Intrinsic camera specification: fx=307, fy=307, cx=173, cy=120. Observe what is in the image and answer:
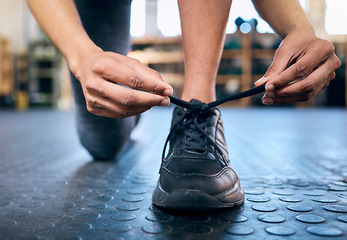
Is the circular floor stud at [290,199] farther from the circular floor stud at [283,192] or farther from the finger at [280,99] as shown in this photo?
the finger at [280,99]

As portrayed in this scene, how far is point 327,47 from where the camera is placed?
528mm

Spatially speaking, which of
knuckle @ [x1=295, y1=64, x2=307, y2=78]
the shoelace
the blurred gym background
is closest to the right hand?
the shoelace

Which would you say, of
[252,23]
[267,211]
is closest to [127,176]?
[267,211]

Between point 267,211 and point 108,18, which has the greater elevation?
point 108,18

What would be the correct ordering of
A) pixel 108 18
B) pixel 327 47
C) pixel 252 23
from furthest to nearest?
pixel 252 23 < pixel 108 18 < pixel 327 47

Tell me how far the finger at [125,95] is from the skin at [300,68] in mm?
194

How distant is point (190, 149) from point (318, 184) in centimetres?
32

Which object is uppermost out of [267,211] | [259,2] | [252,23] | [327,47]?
[252,23]

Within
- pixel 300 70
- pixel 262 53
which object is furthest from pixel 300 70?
pixel 262 53

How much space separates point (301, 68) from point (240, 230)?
28cm

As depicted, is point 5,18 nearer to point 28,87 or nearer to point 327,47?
point 28,87

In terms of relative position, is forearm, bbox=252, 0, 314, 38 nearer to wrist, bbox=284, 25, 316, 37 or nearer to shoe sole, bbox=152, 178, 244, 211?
wrist, bbox=284, 25, 316, 37

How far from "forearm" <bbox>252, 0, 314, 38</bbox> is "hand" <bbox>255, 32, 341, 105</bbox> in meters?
0.07

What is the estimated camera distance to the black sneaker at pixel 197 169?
51 cm
